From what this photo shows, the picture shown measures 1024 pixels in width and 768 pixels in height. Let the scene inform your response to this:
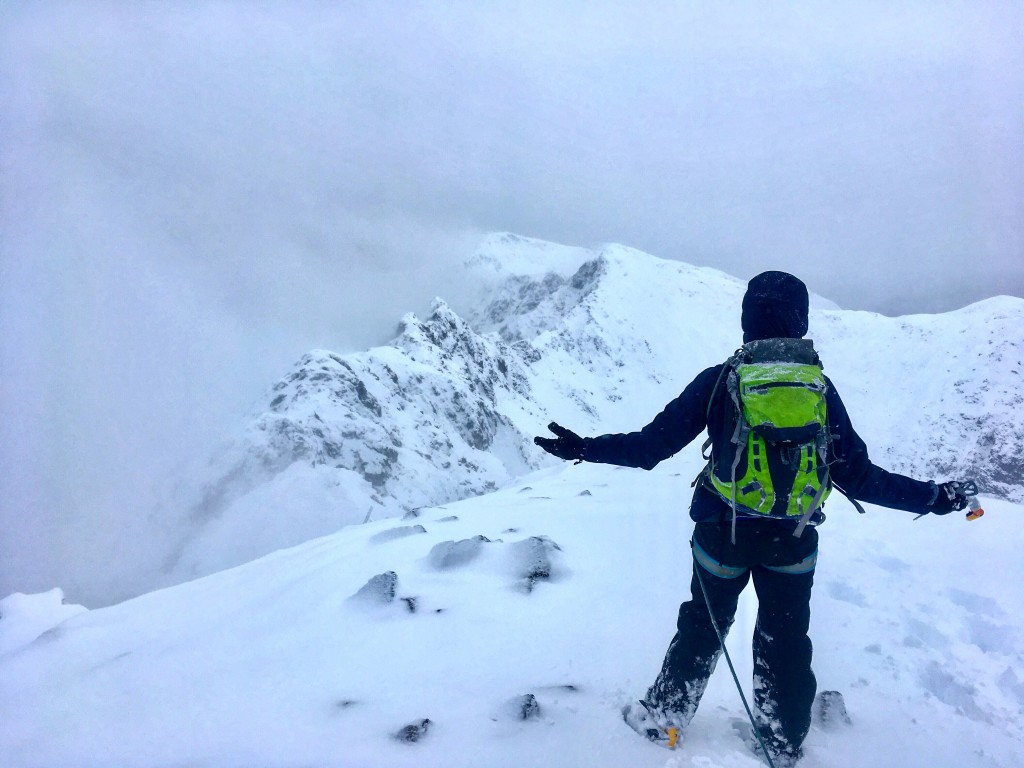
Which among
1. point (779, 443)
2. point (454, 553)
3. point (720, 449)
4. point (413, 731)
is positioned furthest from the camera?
point (454, 553)

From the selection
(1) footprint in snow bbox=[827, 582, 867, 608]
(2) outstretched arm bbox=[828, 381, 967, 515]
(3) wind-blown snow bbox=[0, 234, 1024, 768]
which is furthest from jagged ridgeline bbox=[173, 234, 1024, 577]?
(2) outstretched arm bbox=[828, 381, 967, 515]

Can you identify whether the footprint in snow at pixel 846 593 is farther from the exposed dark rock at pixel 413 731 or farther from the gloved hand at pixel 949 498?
the exposed dark rock at pixel 413 731

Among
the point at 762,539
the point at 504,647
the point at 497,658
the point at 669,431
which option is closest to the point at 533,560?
the point at 504,647

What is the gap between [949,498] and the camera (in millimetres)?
3229

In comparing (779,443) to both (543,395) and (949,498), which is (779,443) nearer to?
(949,498)

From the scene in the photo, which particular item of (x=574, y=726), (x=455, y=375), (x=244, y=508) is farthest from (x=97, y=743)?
(x=455, y=375)

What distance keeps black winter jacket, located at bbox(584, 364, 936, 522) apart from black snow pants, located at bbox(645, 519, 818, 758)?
0.21m

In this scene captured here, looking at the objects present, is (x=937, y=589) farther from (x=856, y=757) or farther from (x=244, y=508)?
(x=244, y=508)

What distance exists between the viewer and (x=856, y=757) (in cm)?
328

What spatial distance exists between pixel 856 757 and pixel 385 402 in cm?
3711

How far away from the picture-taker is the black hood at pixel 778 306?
10.4 feet

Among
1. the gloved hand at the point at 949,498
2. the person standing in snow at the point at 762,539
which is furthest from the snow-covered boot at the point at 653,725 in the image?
the gloved hand at the point at 949,498

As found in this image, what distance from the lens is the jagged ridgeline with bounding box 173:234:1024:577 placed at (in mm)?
30547

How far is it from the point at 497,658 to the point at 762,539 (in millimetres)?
2309
